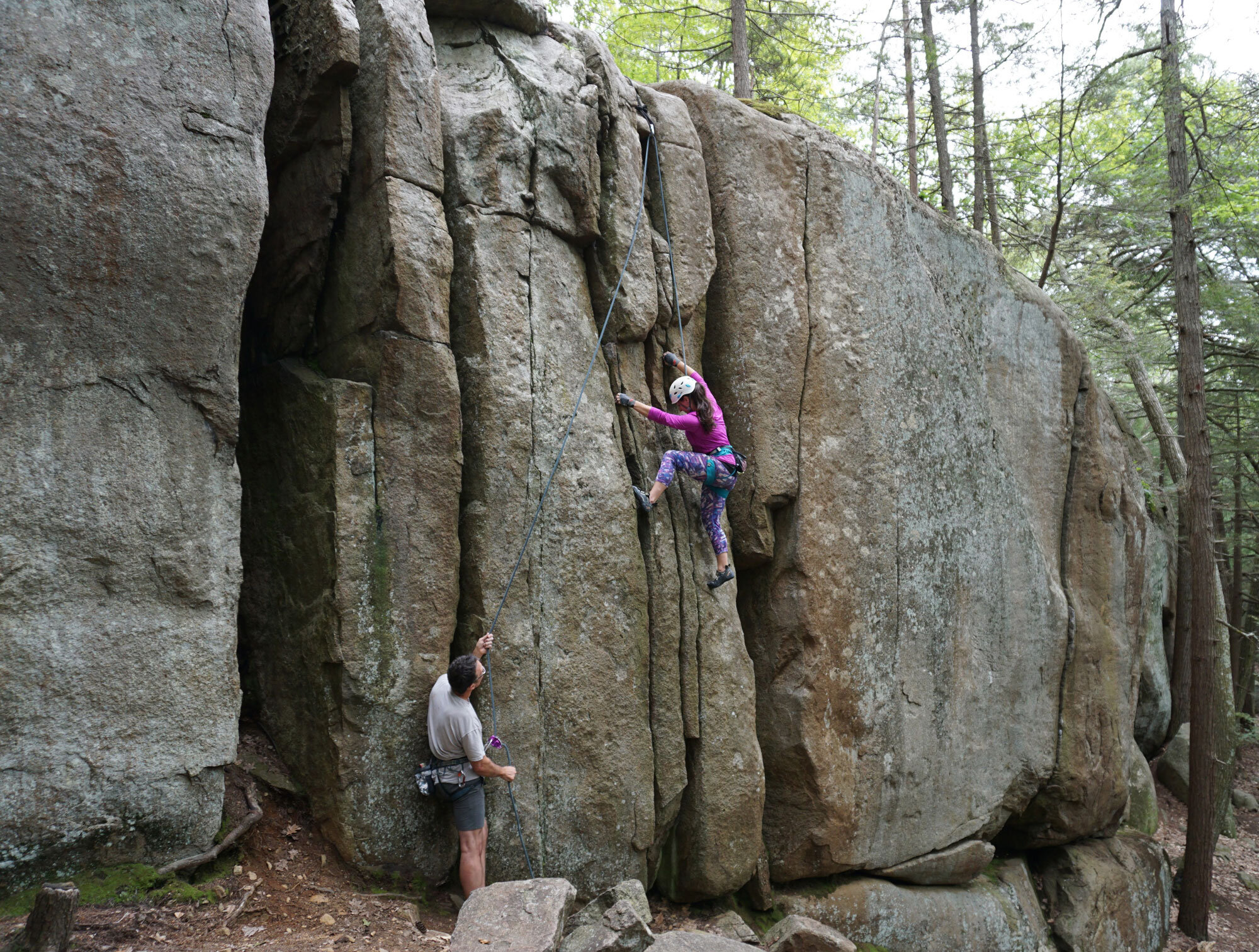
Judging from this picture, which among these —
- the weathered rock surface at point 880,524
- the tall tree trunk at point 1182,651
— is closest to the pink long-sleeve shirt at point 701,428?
the weathered rock surface at point 880,524

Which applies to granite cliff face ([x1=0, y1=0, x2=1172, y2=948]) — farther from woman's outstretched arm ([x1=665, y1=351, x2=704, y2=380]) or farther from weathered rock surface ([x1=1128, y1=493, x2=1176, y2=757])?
weathered rock surface ([x1=1128, y1=493, x2=1176, y2=757])

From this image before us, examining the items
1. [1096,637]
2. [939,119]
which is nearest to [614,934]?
[1096,637]

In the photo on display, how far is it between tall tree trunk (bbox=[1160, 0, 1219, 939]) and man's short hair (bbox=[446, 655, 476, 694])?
11525 millimetres

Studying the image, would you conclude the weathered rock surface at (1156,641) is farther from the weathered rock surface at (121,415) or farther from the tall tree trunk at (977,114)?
the weathered rock surface at (121,415)

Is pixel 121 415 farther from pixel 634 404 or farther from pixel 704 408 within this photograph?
pixel 704 408

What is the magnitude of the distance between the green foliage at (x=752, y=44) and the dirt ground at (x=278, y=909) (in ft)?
55.7

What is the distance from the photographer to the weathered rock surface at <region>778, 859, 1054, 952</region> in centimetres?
932

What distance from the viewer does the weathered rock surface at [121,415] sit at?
5680mm

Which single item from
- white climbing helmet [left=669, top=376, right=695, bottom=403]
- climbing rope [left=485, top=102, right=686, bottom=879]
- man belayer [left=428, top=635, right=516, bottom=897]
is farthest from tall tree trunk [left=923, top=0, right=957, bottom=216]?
man belayer [left=428, top=635, right=516, bottom=897]

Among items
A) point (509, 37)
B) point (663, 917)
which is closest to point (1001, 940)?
point (663, 917)

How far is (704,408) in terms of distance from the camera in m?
8.66

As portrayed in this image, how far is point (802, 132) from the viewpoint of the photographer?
34.3 ft

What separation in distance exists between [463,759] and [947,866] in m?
6.54

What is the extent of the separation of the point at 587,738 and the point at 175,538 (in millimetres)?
Answer: 3856
